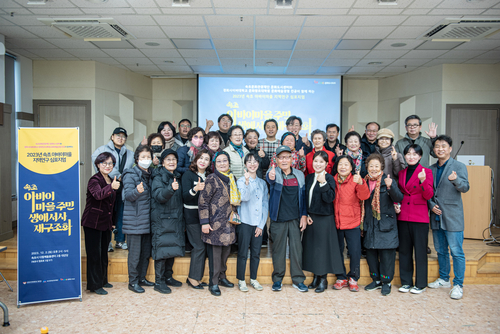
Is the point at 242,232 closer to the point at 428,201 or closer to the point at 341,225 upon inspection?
the point at 341,225

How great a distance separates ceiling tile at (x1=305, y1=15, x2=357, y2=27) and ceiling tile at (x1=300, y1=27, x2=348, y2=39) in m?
0.13

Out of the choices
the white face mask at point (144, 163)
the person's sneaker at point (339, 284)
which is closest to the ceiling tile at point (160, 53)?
the white face mask at point (144, 163)

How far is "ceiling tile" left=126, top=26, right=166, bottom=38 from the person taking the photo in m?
4.53

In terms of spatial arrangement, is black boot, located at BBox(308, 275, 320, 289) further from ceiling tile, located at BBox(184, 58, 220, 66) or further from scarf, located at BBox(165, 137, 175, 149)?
ceiling tile, located at BBox(184, 58, 220, 66)

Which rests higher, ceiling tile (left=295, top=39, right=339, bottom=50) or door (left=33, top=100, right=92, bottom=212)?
ceiling tile (left=295, top=39, right=339, bottom=50)

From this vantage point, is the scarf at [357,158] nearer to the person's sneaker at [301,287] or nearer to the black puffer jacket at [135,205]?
the person's sneaker at [301,287]

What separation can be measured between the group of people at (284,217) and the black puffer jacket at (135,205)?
10mm

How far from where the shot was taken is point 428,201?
10.9 ft

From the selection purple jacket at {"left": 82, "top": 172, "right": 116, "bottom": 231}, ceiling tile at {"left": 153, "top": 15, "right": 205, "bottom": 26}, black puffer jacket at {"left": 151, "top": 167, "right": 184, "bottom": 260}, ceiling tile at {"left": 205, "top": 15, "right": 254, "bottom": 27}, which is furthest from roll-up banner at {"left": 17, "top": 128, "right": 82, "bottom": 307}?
ceiling tile at {"left": 205, "top": 15, "right": 254, "bottom": 27}

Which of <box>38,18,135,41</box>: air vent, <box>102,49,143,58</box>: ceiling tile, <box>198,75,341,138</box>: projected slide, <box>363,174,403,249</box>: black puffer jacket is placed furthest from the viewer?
<box>198,75,341,138</box>: projected slide

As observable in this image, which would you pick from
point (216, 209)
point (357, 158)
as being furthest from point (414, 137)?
point (216, 209)

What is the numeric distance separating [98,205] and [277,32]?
3389 mm

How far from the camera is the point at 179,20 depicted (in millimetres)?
4273

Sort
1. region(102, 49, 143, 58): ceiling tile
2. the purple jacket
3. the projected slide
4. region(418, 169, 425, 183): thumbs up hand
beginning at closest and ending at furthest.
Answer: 1. the purple jacket
2. region(418, 169, 425, 183): thumbs up hand
3. region(102, 49, 143, 58): ceiling tile
4. the projected slide
